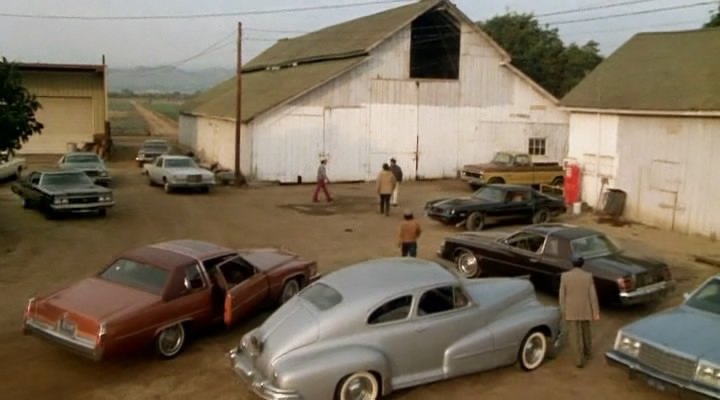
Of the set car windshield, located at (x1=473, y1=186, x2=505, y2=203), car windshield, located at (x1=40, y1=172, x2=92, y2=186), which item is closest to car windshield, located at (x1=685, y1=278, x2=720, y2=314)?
car windshield, located at (x1=473, y1=186, x2=505, y2=203)

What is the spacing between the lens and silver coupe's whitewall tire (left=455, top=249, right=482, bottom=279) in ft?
49.0

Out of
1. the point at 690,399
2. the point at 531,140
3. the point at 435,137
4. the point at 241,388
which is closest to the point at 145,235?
the point at 241,388

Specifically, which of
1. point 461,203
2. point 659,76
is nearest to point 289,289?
point 461,203

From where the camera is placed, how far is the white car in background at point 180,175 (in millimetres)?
27938

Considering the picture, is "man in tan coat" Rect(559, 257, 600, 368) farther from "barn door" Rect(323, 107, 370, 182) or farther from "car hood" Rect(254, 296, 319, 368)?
"barn door" Rect(323, 107, 370, 182)

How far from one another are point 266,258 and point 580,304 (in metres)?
5.45

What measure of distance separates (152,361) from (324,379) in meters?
3.37

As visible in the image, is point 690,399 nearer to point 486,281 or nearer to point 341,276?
Answer: point 486,281

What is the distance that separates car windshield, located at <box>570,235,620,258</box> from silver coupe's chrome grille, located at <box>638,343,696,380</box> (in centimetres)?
451

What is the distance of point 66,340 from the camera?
9320mm

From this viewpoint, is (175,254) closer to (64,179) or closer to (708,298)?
(708,298)

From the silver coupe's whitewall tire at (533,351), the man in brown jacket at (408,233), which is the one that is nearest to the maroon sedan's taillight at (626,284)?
the silver coupe's whitewall tire at (533,351)

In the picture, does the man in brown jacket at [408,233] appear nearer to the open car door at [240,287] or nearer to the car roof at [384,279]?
the open car door at [240,287]

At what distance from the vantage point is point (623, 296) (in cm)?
1229
